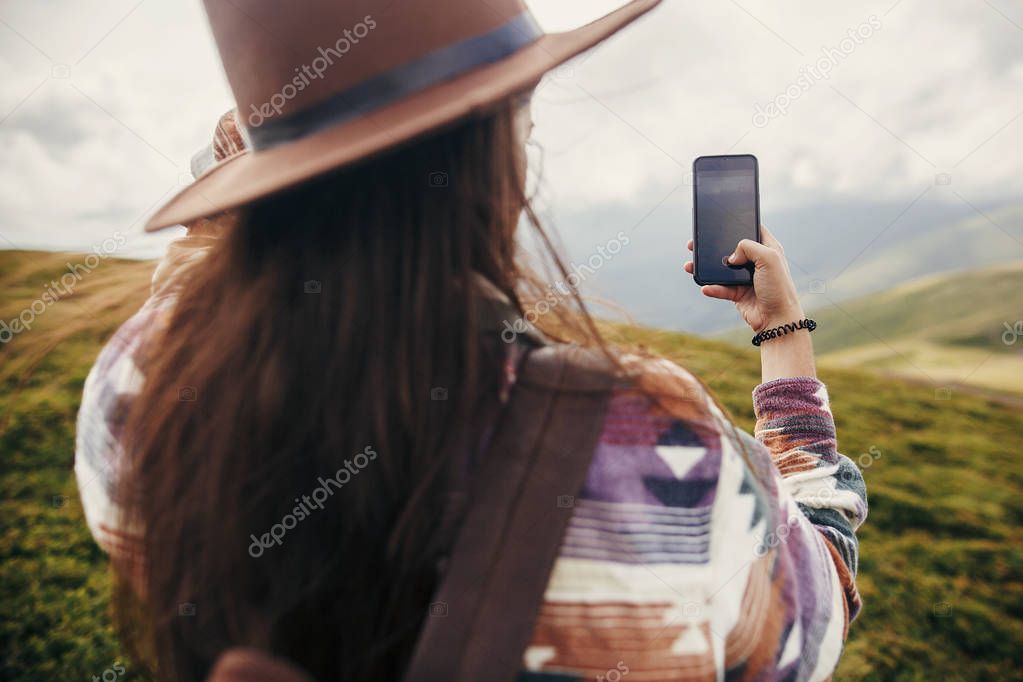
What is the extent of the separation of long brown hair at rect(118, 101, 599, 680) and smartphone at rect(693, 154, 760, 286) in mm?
1049

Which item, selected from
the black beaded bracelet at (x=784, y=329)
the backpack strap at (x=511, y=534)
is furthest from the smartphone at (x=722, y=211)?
the backpack strap at (x=511, y=534)

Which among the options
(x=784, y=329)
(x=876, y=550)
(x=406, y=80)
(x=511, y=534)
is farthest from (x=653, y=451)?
(x=876, y=550)

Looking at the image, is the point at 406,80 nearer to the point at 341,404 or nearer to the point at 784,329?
the point at 341,404

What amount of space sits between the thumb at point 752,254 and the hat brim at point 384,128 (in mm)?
788

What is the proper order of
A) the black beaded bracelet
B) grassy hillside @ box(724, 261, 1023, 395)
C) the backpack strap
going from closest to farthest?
the backpack strap
the black beaded bracelet
grassy hillside @ box(724, 261, 1023, 395)

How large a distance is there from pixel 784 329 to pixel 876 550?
403 cm

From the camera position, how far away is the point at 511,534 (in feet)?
3.20

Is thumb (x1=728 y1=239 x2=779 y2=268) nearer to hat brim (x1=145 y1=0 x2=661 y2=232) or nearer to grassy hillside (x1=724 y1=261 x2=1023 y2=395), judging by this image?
hat brim (x1=145 y1=0 x2=661 y2=232)

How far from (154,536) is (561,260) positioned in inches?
35.2

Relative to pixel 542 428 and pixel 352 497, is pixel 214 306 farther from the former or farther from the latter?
pixel 542 428

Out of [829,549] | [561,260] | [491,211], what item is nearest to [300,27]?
[491,211]

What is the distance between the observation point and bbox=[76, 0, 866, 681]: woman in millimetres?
1014

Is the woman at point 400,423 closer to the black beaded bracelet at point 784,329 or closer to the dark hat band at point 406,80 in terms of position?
the dark hat band at point 406,80

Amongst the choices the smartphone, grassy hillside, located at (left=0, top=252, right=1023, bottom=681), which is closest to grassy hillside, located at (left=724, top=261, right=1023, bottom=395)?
grassy hillside, located at (left=0, top=252, right=1023, bottom=681)
